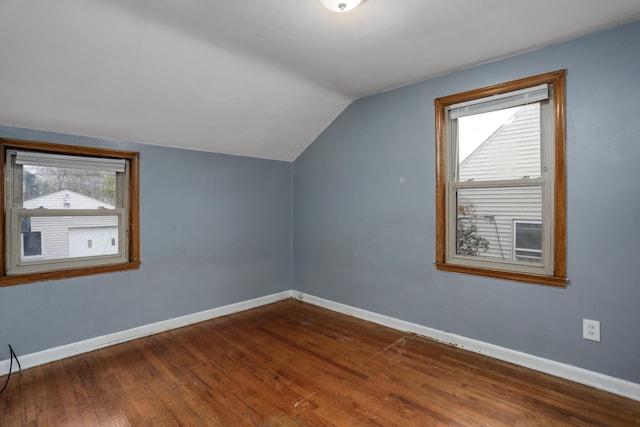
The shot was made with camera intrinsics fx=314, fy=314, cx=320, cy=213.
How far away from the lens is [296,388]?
2137 mm

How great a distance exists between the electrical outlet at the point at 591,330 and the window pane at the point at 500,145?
108 centimetres

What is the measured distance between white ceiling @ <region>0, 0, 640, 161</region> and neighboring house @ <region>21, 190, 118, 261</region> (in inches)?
23.4

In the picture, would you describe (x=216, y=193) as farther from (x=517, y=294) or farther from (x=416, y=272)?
(x=517, y=294)

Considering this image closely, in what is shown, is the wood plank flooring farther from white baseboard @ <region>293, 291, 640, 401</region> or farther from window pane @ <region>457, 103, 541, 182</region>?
window pane @ <region>457, 103, 541, 182</region>

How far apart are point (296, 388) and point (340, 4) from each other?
241cm

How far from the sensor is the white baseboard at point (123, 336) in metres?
2.41

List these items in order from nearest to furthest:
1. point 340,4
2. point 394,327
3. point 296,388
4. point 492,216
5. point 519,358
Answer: point 340,4, point 296,388, point 519,358, point 492,216, point 394,327

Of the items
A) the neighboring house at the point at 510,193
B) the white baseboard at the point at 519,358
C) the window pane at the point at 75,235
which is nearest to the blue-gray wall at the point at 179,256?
the window pane at the point at 75,235

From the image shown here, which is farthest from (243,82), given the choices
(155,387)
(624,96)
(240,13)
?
(624,96)

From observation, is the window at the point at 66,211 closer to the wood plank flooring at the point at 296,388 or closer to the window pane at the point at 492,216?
the wood plank flooring at the point at 296,388

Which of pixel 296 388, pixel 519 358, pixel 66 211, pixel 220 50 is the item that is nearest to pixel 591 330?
pixel 519 358

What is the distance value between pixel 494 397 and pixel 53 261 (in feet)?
11.4

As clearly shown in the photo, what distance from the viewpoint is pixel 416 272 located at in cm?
302

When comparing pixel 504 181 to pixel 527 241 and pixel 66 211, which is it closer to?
pixel 527 241
